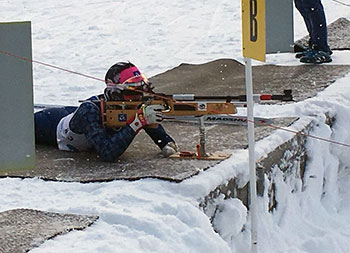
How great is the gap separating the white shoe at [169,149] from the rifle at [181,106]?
0.59 feet

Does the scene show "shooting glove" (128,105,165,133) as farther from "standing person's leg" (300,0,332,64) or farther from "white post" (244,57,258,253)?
"standing person's leg" (300,0,332,64)

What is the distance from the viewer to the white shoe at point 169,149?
486 cm

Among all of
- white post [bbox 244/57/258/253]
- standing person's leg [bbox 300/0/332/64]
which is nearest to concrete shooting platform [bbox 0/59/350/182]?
standing person's leg [bbox 300/0/332/64]

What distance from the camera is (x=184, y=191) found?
13.2ft

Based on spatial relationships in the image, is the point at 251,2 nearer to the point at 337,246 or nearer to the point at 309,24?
the point at 337,246

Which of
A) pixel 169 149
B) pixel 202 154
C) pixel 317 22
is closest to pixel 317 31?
pixel 317 22

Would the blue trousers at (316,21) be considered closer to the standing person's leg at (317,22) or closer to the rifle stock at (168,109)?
the standing person's leg at (317,22)

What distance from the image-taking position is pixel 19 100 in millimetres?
4324

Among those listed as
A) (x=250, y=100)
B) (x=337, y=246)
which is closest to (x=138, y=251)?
(x=250, y=100)

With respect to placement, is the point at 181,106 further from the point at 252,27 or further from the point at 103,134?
the point at 252,27

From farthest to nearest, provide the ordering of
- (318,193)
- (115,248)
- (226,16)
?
(226,16) → (318,193) → (115,248)

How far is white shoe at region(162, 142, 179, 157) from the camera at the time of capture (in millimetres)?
4859

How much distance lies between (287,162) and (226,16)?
8.03m

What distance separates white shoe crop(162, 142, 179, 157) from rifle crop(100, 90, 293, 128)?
0.59 ft
